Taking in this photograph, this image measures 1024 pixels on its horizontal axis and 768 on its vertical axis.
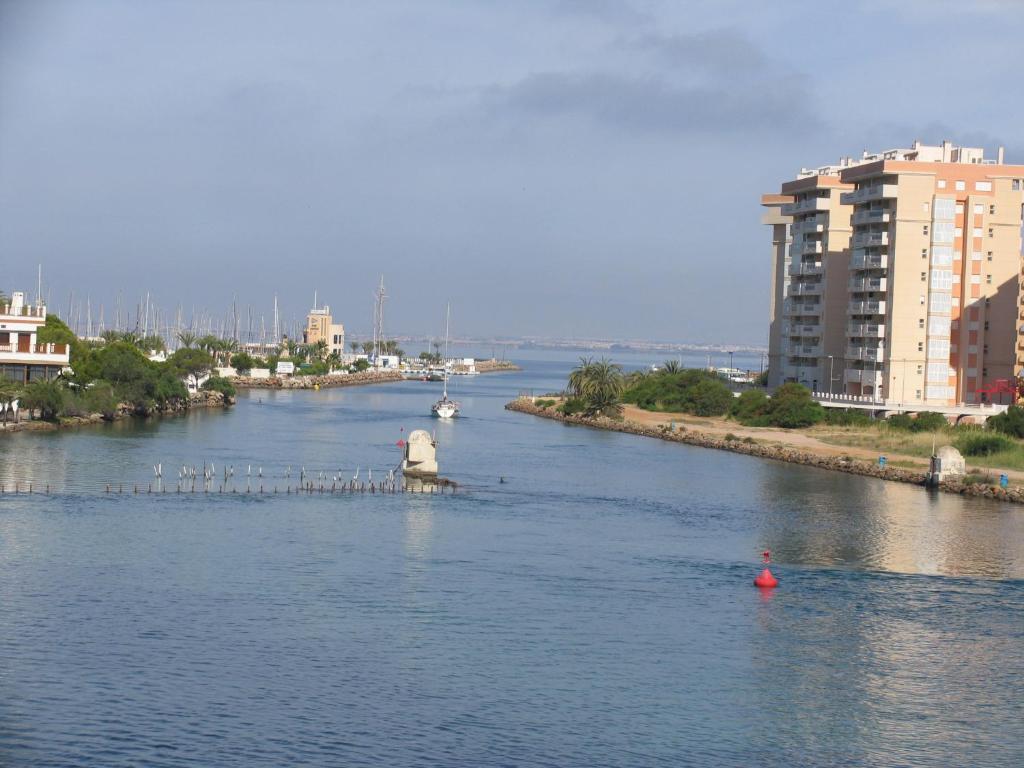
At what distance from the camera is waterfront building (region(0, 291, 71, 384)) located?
3049 inches

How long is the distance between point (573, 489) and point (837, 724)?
31.2 meters

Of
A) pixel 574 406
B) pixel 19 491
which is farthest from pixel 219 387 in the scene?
pixel 19 491

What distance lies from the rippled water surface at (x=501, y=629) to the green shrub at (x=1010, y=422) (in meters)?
18.3

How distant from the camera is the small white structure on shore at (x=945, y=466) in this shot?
58094 mm

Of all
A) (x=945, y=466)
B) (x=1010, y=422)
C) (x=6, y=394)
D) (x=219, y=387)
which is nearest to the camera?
(x=945, y=466)

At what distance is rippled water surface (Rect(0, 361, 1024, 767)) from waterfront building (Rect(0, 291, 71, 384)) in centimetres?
2643

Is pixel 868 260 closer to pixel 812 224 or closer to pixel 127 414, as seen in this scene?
pixel 812 224

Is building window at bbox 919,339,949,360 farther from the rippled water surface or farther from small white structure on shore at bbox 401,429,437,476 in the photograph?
small white structure on shore at bbox 401,429,437,476

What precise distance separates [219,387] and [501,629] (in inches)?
3272

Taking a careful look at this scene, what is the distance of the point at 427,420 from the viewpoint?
95.7 m

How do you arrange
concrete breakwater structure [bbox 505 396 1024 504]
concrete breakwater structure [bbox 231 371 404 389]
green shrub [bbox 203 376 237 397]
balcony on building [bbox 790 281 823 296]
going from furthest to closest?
concrete breakwater structure [bbox 231 371 404 389] < green shrub [bbox 203 376 237 397] < balcony on building [bbox 790 281 823 296] < concrete breakwater structure [bbox 505 396 1024 504]

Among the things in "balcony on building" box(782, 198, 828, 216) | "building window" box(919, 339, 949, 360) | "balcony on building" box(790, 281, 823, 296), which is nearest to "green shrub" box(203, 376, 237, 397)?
"balcony on building" box(790, 281, 823, 296)

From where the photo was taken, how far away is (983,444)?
65.4 m

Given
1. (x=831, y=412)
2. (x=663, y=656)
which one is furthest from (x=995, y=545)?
(x=831, y=412)
